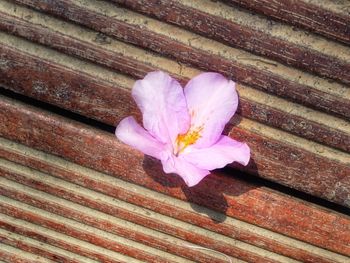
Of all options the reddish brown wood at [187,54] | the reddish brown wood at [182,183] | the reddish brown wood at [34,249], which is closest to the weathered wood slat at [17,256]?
the reddish brown wood at [34,249]

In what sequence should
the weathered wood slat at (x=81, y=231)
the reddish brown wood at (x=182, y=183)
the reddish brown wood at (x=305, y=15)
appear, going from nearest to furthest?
1. the reddish brown wood at (x=305, y=15)
2. the reddish brown wood at (x=182, y=183)
3. the weathered wood slat at (x=81, y=231)

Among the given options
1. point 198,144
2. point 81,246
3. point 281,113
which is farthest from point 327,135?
point 81,246

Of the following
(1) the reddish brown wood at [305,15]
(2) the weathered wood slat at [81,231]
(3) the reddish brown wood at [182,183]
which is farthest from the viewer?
(2) the weathered wood slat at [81,231]

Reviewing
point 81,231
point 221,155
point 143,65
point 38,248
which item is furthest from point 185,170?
point 38,248

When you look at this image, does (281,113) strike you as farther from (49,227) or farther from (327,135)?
(49,227)

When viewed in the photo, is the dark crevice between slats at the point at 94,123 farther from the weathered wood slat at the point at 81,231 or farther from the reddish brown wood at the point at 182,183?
the weathered wood slat at the point at 81,231

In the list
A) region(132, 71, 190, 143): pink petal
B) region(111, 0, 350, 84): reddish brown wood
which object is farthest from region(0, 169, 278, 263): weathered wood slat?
region(111, 0, 350, 84): reddish brown wood
